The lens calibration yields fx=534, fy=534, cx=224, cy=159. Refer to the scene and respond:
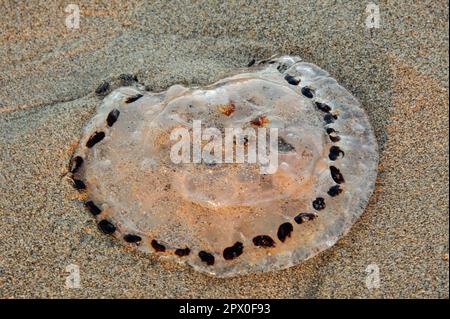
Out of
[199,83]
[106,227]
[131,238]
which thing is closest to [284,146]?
[199,83]

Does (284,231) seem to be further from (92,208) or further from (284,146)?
(92,208)

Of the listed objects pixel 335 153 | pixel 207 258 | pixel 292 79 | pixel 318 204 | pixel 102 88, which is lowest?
pixel 207 258

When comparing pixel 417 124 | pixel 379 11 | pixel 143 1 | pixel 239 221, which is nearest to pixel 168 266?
pixel 239 221

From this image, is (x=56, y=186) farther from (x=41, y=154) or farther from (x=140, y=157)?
(x=140, y=157)

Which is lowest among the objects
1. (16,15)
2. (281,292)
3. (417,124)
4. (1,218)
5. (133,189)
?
(281,292)

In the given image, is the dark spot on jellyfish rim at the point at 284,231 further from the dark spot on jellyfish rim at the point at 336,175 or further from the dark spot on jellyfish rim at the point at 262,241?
the dark spot on jellyfish rim at the point at 336,175

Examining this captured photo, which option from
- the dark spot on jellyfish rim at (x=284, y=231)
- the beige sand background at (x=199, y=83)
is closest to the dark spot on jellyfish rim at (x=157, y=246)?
the beige sand background at (x=199, y=83)

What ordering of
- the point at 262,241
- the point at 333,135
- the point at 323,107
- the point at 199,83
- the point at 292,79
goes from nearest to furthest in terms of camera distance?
the point at 262,241, the point at 333,135, the point at 323,107, the point at 292,79, the point at 199,83
